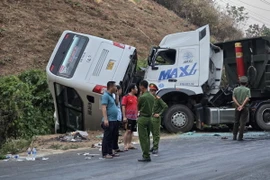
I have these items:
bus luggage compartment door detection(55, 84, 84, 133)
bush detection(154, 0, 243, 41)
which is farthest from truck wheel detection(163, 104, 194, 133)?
bush detection(154, 0, 243, 41)

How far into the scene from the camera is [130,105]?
34.7ft

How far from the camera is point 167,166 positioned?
843 centimetres

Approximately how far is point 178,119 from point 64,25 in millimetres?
10534

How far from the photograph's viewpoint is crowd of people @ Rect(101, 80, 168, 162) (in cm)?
904

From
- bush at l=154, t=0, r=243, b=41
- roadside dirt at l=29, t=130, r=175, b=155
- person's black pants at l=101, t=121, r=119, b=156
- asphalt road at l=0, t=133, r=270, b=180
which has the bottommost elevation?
asphalt road at l=0, t=133, r=270, b=180

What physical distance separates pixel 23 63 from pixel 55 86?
20.3 ft

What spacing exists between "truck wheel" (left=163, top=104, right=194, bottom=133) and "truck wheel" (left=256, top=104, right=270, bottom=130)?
A: 2.02 metres

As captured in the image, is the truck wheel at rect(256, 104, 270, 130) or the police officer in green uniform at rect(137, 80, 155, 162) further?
the truck wheel at rect(256, 104, 270, 130)

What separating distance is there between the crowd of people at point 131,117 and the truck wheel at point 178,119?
3667 millimetres

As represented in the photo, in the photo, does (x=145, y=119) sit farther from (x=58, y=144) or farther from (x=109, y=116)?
(x=58, y=144)

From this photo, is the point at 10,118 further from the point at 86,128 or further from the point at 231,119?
the point at 231,119

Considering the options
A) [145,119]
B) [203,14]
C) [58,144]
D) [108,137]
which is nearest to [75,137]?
[58,144]

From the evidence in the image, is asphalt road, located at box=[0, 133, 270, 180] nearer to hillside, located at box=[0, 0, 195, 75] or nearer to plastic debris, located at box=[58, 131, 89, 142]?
plastic debris, located at box=[58, 131, 89, 142]

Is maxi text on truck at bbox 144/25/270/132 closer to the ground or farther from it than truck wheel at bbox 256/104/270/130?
farther from it
